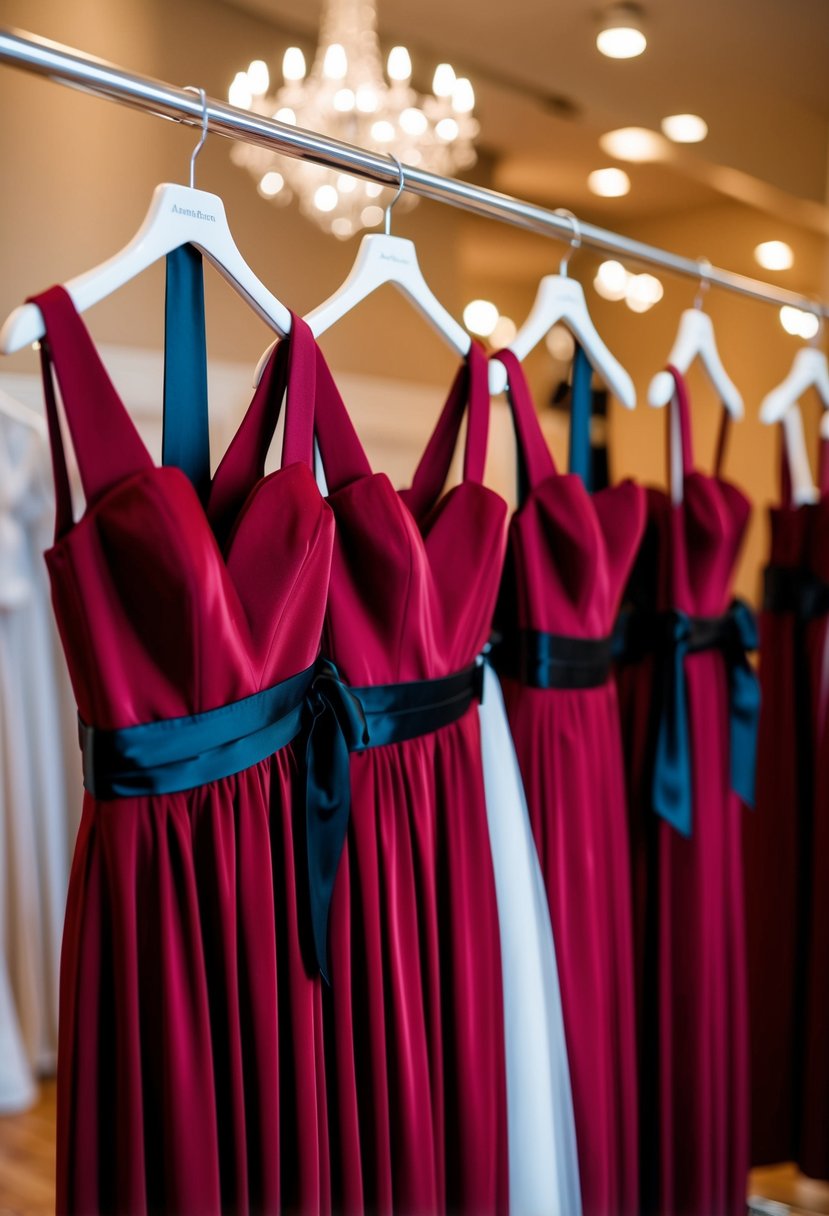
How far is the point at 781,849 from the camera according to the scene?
A: 57.6 inches

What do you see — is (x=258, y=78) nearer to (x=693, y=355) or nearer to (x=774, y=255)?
(x=693, y=355)

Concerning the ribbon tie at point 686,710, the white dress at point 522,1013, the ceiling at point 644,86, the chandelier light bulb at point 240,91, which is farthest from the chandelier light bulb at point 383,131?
the white dress at point 522,1013

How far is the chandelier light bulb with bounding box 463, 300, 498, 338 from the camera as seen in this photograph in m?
1.90

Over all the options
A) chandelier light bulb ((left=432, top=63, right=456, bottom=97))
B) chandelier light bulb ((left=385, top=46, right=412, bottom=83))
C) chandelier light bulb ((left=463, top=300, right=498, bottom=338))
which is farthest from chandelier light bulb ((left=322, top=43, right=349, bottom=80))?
chandelier light bulb ((left=463, top=300, right=498, bottom=338))

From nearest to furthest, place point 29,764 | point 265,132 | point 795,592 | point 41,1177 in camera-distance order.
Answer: point 265,132
point 795,592
point 41,1177
point 29,764

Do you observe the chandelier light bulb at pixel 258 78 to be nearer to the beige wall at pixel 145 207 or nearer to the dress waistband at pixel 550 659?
the beige wall at pixel 145 207

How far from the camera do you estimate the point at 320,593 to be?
0.72 meters

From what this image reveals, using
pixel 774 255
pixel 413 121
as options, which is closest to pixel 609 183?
pixel 774 255

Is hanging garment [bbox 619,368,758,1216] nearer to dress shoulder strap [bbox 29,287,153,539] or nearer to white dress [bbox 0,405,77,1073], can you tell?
dress shoulder strap [bbox 29,287,153,539]

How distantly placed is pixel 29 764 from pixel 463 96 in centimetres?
142

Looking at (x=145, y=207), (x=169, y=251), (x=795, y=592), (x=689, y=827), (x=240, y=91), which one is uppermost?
(x=240, y=91)

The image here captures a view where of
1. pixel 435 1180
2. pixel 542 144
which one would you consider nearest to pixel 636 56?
pixel 542 144

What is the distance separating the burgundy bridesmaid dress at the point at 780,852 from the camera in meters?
1.42

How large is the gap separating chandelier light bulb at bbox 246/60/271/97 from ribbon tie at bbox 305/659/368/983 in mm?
1075
